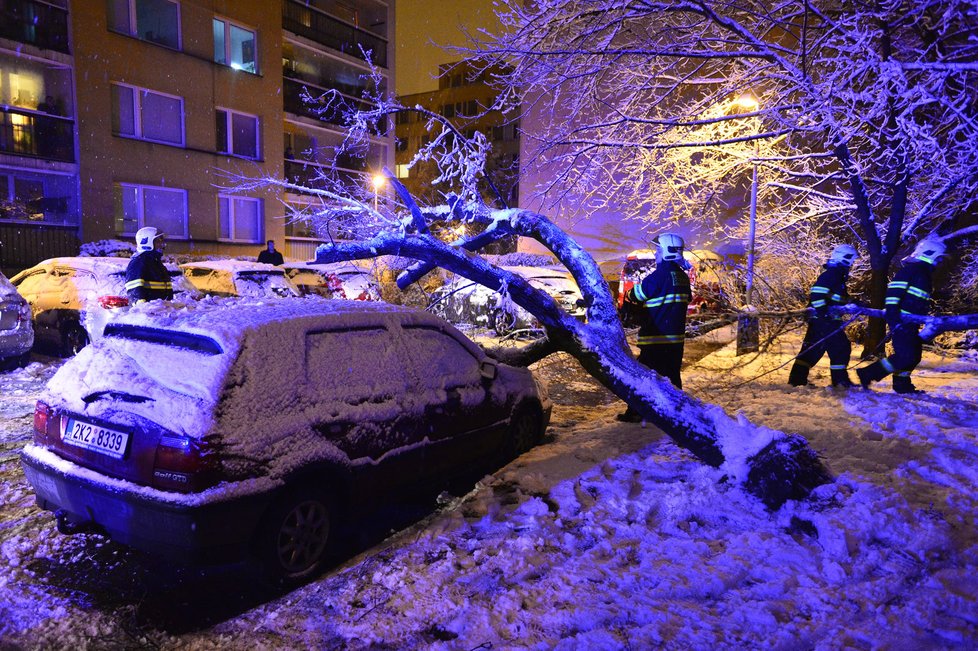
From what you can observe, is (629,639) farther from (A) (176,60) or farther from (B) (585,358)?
(A) (176,60)

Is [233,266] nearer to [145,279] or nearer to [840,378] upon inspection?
[145,279]

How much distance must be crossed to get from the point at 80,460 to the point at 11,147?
18.0 metres

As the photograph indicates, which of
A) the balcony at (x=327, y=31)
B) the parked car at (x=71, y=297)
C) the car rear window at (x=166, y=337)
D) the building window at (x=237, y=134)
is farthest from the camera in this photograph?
the balcony at (x=327, y=31)

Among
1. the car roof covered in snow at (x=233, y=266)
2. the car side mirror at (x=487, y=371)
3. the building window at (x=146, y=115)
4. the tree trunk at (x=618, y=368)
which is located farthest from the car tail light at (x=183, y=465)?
the building window at (x=146, y=115)

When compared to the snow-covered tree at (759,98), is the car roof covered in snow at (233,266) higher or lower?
lower

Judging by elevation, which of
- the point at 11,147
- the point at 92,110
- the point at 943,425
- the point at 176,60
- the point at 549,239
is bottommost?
the point at 943,425

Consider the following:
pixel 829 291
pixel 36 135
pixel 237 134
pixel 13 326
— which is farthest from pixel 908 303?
pixel 237 134

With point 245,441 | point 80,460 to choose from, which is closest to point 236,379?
point 245,441

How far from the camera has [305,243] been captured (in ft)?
86.6

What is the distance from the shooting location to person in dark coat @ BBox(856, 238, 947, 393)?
6590 mm

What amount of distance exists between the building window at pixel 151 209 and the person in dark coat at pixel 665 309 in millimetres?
18313

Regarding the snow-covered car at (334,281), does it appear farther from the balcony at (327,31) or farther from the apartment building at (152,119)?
the balcony at (327,31)

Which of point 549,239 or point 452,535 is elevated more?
point 549,239

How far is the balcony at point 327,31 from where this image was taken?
25.7 m
